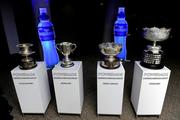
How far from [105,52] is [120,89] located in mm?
484

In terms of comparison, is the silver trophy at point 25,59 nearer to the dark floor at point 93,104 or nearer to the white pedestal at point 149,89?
the dark floor at point 93,104

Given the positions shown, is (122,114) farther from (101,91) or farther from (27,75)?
(27,75)

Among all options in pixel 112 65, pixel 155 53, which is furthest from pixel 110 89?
pixel 155 53

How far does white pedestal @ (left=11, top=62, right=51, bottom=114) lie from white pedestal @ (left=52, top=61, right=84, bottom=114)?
8.5 inches

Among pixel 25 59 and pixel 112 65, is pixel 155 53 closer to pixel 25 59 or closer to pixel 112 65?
pixel 112 65

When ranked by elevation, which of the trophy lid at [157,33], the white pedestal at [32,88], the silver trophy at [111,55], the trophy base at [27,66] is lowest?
the white pedestal at [32,88]

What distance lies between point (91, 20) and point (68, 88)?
282 cm

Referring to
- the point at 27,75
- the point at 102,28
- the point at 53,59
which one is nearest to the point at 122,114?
the point at 27,75

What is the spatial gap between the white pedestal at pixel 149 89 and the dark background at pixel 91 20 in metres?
2.32

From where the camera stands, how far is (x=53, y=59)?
3.29 metres

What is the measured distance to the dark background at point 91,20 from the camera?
377 centimetres

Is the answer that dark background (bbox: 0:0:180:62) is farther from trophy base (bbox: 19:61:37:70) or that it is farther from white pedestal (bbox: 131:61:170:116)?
white pedestal (bbox: 131:61:170:116)

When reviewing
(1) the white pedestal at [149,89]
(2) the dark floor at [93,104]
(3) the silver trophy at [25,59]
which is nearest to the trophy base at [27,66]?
(3) the silver trophy at [25,59]

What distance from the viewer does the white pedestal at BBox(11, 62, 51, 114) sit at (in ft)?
5.98
